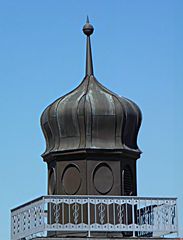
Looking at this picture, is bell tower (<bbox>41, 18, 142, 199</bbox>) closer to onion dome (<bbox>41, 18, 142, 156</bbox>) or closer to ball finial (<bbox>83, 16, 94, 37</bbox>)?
onion dome (<bbox>41, 18, 142, 156</bbox>)

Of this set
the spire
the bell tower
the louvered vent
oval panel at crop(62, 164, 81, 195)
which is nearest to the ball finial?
the spire

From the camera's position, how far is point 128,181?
31.2m

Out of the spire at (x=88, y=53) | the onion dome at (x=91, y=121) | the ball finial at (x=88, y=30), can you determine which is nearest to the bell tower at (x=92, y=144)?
the onion dome at (x=91, y=121)

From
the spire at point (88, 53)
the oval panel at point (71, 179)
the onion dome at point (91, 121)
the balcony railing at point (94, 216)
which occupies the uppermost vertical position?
the spire at point (88, 53)

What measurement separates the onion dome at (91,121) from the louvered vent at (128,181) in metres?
A: 0.81

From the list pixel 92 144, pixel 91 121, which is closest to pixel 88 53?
pixel 91 121

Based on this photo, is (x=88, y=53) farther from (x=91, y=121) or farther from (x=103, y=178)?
(x=103, y=178)

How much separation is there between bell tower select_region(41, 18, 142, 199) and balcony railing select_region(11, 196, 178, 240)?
113 cm

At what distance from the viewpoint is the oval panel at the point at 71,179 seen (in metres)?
30.5

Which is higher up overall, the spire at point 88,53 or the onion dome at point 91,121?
the spire at point 88,53

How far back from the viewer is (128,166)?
3133cm

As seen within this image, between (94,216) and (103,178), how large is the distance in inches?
77.9

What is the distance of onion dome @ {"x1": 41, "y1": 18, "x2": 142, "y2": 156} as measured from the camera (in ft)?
101

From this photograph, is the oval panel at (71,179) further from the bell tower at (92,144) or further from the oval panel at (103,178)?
the oval panel at (103,178)
